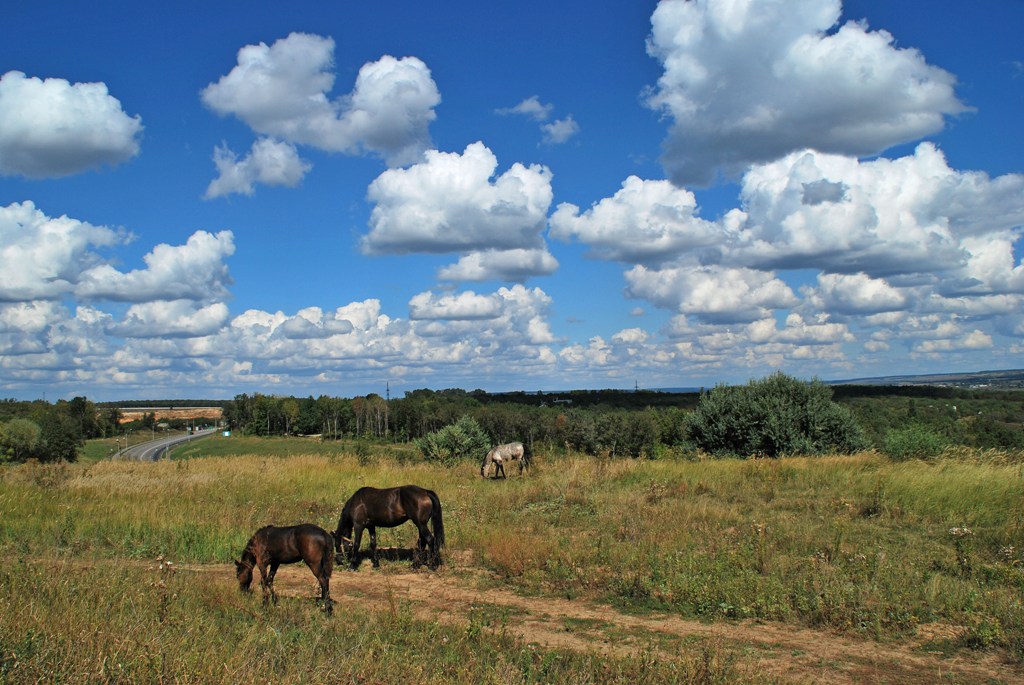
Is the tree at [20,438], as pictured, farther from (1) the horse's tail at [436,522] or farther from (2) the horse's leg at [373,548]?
(1) the horse's tail at [436,522]

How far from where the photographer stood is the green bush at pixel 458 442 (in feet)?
92.7

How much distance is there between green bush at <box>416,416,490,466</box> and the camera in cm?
2825

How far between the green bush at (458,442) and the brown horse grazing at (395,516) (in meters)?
16.1

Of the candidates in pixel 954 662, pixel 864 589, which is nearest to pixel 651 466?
pixel 864 589

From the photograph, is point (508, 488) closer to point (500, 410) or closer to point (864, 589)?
point (864, 589)

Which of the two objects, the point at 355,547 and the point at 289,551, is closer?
the point at 289,551

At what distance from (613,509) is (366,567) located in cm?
534

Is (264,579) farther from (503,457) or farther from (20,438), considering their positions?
(20,438)

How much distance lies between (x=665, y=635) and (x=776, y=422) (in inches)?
758

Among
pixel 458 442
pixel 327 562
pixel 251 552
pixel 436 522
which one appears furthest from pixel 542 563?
pixel 458 442

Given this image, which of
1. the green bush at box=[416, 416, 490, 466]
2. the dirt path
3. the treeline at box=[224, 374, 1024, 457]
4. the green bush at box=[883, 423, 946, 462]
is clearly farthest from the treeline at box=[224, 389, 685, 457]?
the dirt path

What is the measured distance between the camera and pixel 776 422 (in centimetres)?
2505

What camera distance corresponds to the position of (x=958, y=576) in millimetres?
9344

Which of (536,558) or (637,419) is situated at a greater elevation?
(536,558)
